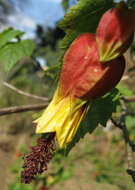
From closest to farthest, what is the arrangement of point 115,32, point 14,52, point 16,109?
point 115,32, point 16,109, point 14,52

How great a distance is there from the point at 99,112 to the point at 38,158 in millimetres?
195

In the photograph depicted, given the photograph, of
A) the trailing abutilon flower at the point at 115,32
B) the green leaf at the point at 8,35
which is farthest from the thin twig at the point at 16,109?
the green leaf at the point at 8,35

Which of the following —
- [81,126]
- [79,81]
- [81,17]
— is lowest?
[81,126]

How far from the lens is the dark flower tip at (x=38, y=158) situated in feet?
1.36

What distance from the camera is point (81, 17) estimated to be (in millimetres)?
417

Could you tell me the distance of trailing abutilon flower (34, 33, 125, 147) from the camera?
370 mm

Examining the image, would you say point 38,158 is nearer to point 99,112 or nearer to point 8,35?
point 99,112

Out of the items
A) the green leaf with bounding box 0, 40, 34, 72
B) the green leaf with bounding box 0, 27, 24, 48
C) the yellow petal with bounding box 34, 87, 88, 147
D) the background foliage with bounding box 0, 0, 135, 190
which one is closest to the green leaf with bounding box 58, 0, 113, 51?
the background foliage with bounding box 0, 0, 135, 190

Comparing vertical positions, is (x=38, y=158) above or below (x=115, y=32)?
below

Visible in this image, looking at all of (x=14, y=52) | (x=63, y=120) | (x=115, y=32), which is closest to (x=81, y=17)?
(x=115, y=32)

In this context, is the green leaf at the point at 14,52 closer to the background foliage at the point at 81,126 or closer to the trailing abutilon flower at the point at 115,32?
the background foliage at the point at 81,126

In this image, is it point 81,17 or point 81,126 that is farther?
point 81,126

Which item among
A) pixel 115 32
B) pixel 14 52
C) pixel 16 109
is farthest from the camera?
pixel 14 52

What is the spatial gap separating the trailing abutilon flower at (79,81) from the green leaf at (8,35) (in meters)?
0.62
